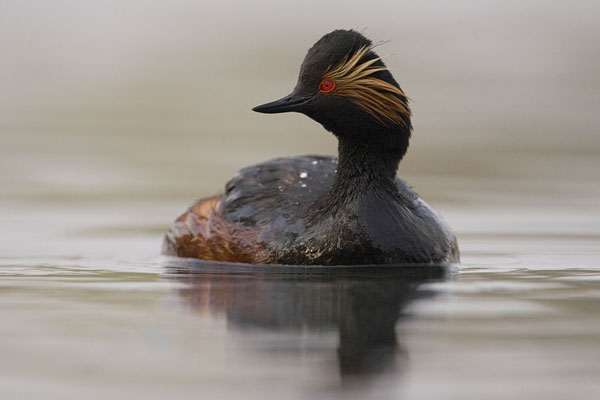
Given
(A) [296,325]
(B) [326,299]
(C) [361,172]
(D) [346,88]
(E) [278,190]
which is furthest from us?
(E) [278,190]

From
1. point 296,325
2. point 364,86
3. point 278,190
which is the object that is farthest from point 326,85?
point 296,325

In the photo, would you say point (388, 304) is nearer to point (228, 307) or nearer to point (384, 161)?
point (228, 307)

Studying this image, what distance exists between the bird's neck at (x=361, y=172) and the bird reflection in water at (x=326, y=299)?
70cm

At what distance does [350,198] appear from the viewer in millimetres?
9844

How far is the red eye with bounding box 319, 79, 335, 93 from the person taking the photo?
9.82 metres

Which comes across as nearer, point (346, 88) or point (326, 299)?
point (326, 299)

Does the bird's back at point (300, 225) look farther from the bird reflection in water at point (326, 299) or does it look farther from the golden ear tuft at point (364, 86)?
the golden ear tuft at point (364, 86)

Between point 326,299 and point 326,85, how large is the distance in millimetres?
2392

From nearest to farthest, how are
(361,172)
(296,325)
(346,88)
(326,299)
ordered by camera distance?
(296,325), (326,299), (346,88), (361,172)

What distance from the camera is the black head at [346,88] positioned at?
9781 millimetres

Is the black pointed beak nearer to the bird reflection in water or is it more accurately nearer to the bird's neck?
the bird's neck

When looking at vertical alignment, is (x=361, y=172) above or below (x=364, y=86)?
below

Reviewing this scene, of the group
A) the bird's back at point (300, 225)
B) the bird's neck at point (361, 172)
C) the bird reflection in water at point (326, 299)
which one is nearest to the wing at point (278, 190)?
the bird's back at point (300, 225)

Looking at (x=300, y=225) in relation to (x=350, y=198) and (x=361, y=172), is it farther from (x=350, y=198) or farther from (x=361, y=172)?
(x=361, y=172)
